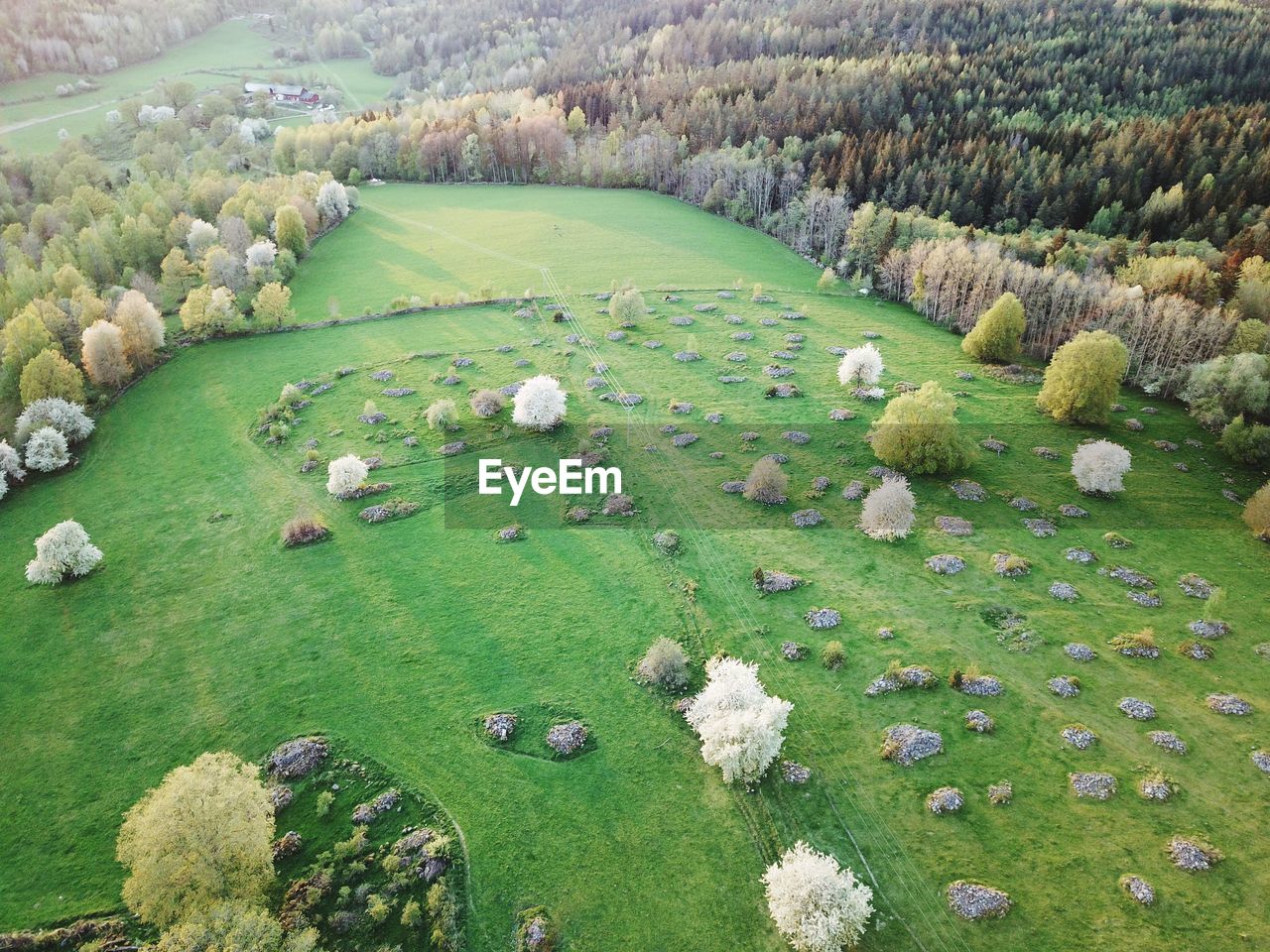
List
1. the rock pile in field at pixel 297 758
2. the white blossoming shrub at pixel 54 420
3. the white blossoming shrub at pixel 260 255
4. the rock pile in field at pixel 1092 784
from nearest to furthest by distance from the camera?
the rock pile in field at pixel 1092 784
the rock pile in field at pixel 297 758
the white blossoming shrub at pixel 54 420
the white blossoming shrub at pixel 260 255

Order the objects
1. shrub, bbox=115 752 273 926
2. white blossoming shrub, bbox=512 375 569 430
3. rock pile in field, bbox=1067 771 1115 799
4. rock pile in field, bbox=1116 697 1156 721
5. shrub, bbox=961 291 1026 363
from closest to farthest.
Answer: shrub, bbox=115 752 273 926
rock pile in field, bbox=1067 771 1115 799
rock pile in field, bbox=1116 697 1156 721
white blossoming shrub, bbox=512 375 569 430
shrub, bbox=961 291 1026 363

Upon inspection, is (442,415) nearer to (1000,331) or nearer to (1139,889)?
(1139,889)

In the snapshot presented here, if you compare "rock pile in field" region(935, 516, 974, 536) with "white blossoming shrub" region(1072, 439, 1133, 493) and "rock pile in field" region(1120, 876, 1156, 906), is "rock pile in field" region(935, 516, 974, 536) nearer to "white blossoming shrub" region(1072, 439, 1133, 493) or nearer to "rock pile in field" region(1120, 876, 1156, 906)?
"white blossoming shrub" region(1072, 439, 1133, 493)

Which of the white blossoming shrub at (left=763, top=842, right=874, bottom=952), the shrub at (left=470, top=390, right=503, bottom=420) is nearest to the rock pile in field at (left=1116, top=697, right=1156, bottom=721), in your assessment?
the white blossoming shrub at (left=763, top=842, right=874, bottom=952)

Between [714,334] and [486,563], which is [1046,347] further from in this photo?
[486,563]

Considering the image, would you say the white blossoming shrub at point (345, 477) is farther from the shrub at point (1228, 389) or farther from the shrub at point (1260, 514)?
the shrub at point (1228, 389)

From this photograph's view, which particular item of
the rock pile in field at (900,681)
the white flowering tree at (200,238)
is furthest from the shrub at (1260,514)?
the white flowering tree at (200,238)

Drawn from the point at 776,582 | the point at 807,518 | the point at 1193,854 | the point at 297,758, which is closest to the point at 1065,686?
the point at 1193,854
